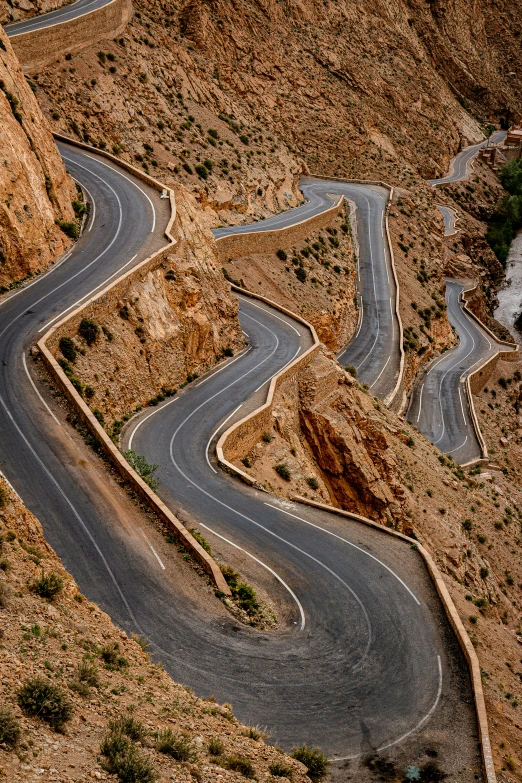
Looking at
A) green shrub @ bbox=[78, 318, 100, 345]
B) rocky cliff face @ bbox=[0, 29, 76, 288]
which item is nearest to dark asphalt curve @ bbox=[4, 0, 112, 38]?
rocky cliff face @ bbox=[0, 29, 76, 288]

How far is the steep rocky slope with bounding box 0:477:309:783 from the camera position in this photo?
10.3 m

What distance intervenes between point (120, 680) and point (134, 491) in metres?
8.10

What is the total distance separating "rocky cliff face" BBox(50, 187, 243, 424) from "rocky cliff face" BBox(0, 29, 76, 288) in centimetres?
379

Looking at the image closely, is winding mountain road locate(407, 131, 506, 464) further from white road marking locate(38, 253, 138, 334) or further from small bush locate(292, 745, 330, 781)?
small bush locate(292, 745, 330, 781)

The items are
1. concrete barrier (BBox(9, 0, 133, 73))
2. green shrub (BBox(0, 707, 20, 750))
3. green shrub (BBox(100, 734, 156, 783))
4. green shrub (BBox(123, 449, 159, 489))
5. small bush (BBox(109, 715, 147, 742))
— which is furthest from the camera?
concrete barrier (BBox(9, 0, 133, 73))

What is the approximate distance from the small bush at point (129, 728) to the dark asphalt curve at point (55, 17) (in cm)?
4297

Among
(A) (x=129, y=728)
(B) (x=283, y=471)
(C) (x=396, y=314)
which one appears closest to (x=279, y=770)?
(A) (x=129, y=728)

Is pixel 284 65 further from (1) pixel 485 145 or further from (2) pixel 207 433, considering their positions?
(2) pixel 207 433

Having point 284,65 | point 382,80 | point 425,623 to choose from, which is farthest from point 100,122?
point 382,80

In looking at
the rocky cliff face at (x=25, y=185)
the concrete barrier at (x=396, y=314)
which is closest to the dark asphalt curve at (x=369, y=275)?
the concrete barrier at (x=396, y=314)

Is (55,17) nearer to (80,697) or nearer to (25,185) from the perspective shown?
(25,185)

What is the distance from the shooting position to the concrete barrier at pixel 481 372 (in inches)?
1789

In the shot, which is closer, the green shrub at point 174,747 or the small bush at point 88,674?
the green shrub at point 174,747

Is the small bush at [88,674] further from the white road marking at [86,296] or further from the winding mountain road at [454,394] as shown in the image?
the winding mountain road at [454,394]
